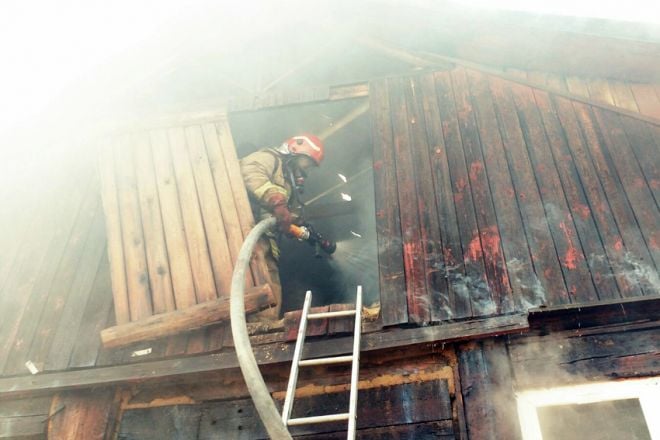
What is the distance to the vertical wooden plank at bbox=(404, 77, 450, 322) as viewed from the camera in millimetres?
3363

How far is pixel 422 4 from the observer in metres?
5.55

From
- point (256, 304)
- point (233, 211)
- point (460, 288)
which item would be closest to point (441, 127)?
point (460, 288)

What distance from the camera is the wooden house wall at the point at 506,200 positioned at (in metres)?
3.32

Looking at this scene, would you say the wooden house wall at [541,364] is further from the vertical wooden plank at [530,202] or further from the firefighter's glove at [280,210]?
the firefighter's glove at [280,210]

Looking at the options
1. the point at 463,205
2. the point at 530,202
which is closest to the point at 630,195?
the point at 530,202

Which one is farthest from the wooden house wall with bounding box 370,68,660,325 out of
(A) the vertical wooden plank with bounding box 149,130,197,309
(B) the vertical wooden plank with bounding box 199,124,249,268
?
(A) the vertical wooden plank with bounding box 149,130,197,309

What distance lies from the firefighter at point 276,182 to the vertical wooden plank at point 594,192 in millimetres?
2825

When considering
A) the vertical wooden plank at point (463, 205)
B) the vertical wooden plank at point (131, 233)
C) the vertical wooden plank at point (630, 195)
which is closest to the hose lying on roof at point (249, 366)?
the vertical wooden plank at point (131, 233)

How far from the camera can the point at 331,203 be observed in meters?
6.08

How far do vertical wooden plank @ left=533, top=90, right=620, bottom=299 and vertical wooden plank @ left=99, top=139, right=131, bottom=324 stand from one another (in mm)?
3802

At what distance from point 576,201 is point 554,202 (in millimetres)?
190

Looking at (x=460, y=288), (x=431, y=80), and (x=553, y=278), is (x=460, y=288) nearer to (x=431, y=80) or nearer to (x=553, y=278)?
(x=553, y=278)

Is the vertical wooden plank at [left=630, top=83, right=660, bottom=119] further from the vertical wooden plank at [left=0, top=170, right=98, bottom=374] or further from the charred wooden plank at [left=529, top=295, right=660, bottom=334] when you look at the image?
the vertical wooden plank at [left=0, top=170, right=98, bottom=374]

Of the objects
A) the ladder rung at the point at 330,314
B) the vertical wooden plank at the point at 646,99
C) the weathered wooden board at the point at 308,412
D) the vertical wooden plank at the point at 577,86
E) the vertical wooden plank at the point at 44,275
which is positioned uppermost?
the vertical wooden plank at the point at 577,86
